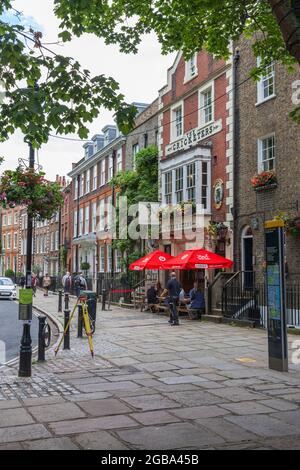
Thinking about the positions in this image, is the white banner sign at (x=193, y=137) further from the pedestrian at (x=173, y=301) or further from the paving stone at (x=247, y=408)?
the paving stone at (x=247, y=408)

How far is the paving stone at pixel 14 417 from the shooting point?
236 inches

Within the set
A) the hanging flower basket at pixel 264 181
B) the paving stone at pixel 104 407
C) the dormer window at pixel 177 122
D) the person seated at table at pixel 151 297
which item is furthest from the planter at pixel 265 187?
the paving stone at pixel 104 407

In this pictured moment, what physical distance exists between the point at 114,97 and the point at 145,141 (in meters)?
23.5

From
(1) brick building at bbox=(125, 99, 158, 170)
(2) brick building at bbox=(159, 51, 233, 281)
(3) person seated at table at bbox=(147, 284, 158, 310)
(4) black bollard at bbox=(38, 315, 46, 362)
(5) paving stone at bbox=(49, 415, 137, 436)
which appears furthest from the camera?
(1) brick building at bbox=(125, 99, 158, 170)

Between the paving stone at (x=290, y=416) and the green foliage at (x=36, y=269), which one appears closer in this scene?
the paving stone at (x=290, y=416)

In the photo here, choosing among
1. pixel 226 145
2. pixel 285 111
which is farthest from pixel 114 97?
pixel 226 145

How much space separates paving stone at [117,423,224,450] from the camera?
16.8 feet

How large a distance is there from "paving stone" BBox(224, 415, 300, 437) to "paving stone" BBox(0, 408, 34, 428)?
7.80 feet

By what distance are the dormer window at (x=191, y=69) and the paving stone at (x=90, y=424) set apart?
20177 mm

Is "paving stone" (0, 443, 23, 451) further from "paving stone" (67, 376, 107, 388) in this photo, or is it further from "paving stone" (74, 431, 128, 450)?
"paving stone" (67, 376, 107, 388)

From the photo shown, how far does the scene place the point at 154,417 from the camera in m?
6.18

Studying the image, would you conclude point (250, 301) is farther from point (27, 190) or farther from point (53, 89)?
point (53, 89)

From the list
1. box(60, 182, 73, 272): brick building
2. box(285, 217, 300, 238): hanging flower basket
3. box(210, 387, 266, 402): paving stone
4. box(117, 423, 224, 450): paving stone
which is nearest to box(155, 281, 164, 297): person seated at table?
box(285, 217, 300, 238): hanging flower basket
